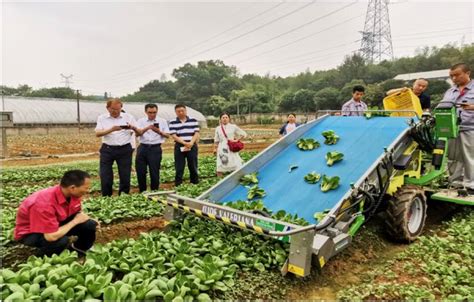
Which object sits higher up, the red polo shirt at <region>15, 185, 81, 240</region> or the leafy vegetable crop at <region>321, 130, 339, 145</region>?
the leafy vegetable crop at <region>321, 130, 339, 145</region>

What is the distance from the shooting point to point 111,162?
6633 millimetres

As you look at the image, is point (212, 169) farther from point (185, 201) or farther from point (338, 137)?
point (185, 201)

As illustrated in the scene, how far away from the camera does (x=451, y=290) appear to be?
3451 mm

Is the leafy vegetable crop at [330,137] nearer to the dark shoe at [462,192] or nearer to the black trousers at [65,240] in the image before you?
the dark shoe at [462,192]

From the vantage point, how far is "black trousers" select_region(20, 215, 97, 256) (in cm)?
367

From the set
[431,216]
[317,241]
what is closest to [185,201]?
[317,241]

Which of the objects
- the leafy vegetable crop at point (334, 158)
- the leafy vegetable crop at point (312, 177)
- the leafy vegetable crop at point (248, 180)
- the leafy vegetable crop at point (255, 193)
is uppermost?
the leafy vegetable crop at point (334, 158)

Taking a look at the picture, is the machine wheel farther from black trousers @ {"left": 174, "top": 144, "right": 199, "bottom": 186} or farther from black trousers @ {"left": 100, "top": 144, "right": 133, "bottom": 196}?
black trousers @ {"left": 100, "top": 144, "right": 133, "bottom": 196}

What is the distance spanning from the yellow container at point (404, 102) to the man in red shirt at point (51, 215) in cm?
505

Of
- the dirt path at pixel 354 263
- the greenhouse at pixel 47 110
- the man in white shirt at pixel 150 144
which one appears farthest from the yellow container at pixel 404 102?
the greenhouse at pixel 47 110

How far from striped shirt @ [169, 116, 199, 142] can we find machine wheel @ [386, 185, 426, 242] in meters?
4.31

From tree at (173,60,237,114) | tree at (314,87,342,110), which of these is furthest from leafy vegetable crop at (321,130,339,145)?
tree at (173,60,237,114)

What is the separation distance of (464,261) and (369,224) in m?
1.38

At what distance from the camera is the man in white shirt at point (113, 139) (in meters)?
6.57
